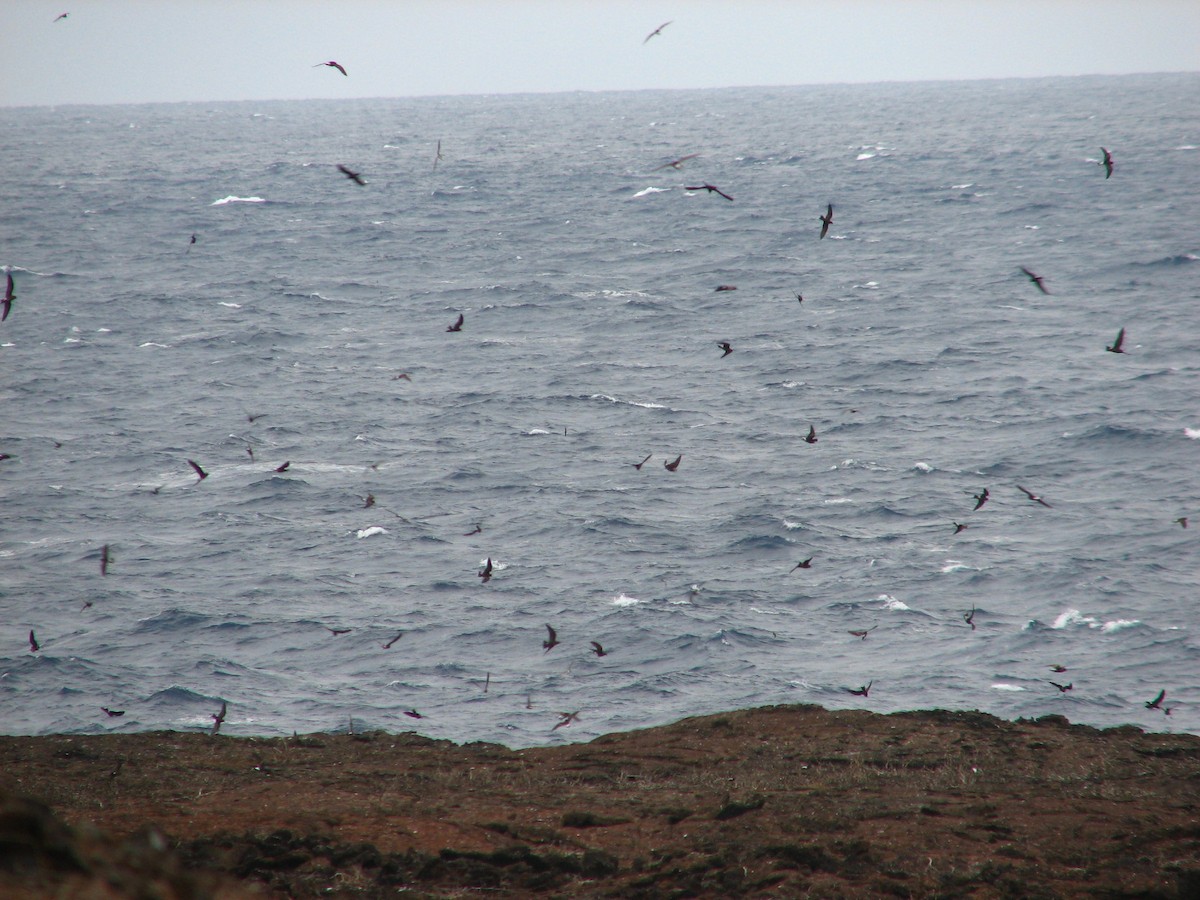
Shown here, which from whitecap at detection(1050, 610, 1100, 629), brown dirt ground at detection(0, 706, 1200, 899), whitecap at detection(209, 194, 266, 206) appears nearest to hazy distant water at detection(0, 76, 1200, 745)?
whitecap at detection(1050, 610, 1100, 629)

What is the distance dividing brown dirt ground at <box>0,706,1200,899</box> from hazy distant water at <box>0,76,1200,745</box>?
38.9ft

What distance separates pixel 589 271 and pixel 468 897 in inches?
3378

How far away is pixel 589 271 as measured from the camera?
94.6 m

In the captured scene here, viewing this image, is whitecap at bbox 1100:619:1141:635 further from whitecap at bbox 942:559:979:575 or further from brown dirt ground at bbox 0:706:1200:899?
brown dirt ground at bbox 0:706:1200:899

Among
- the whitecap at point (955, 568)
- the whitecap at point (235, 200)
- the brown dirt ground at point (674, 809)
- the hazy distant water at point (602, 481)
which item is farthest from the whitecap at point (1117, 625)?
the whitecap at point (235, 200)

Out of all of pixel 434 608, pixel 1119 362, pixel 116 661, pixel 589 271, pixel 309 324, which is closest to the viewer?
pixel 116 661

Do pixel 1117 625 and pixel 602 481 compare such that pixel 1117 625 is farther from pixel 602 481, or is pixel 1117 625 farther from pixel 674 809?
pixel 674 809

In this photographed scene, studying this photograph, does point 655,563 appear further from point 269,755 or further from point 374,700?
point 269,755

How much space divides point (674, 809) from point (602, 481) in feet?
115

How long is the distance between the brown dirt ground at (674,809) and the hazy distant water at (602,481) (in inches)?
466

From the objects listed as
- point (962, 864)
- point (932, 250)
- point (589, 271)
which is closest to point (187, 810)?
point (962, 864)

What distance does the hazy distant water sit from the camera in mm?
33281

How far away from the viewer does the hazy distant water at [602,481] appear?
33.3 m

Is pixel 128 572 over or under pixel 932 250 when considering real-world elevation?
under
